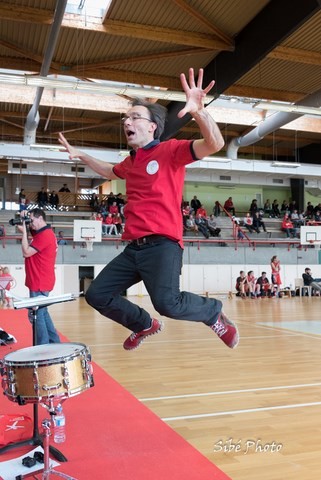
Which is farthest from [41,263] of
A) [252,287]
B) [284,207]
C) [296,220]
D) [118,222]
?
[284,207]

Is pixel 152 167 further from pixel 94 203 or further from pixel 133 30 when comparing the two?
pixel 94 203

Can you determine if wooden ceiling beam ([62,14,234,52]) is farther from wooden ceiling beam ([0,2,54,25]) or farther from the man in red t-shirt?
the man in red t-shirt

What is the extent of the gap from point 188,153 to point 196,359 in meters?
3.78

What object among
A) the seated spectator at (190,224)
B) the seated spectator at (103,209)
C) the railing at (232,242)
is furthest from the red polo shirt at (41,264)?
the seated spectator at (190,224)

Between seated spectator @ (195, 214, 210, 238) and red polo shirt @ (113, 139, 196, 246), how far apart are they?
2067 cm

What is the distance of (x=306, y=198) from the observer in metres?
30.9

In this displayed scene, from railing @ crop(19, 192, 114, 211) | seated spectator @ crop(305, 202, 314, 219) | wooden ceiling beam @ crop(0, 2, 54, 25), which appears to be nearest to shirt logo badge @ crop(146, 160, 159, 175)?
wooden ceiling beam @ crop(0, 2, 54, 25)

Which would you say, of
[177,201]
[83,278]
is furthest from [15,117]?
[177,201]

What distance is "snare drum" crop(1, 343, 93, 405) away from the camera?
7.44 ft

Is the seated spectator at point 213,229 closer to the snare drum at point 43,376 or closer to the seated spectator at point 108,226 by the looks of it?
the seated spectator at point 108,226

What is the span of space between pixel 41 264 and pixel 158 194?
8.81ft

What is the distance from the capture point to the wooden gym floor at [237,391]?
2758 millimetres

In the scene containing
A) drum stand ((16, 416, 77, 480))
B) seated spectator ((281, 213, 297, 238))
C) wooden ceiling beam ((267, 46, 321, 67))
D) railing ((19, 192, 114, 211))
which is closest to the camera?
drum stand ((16, 416, 77, 480))

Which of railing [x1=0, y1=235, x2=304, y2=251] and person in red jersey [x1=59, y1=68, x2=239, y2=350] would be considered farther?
railing [x1=0, y1=235, x2=304, y2=251]
